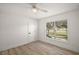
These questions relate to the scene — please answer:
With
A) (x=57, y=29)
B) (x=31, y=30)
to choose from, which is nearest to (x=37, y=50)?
(x=31, y=30)

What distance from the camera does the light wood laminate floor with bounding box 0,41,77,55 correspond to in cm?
126

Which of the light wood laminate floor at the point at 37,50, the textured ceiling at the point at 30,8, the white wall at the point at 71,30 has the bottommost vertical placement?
the light wood laminate floor at the point at 37,50

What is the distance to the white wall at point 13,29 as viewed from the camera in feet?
4.15

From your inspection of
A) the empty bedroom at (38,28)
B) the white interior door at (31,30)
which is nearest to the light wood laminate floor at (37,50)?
the empty bedroom at (38,28)

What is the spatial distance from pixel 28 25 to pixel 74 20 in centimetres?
86

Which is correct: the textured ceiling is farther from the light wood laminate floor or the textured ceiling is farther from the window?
the light wood laminate floor

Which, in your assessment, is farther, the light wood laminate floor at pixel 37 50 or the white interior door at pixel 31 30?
the white interior door at pixel 31 30

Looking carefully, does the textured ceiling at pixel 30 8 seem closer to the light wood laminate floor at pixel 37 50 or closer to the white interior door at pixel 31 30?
the white interior door at pixel 31 30

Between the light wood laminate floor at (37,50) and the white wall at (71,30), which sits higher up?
the white wall at (71,30)

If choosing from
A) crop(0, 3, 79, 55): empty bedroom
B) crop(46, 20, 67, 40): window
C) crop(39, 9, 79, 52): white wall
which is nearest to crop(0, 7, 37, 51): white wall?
crop(0, 3, 79, 55): empty bedroom

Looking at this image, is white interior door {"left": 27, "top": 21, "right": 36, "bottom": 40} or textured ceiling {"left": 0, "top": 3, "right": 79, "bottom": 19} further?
white interior door {"left": 27, "top": 21, "right": 36, "bottom": 40}

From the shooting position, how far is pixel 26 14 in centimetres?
136

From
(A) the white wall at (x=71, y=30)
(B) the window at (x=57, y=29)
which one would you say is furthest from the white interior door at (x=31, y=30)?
(A) the white wall at (x=71, y=30)
